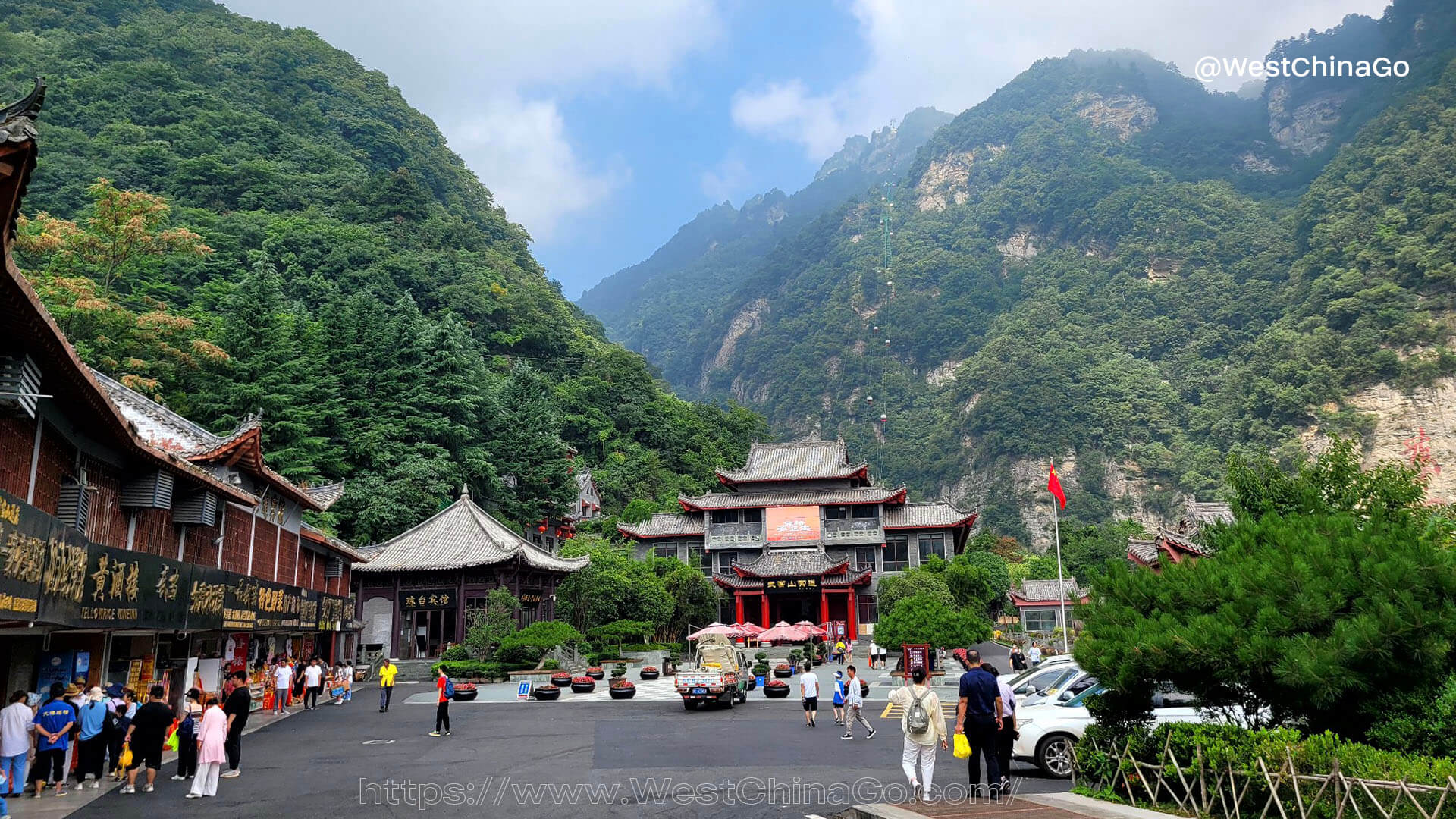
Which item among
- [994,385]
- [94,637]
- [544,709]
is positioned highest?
[994,385]

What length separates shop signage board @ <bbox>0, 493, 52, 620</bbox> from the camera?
8906mm

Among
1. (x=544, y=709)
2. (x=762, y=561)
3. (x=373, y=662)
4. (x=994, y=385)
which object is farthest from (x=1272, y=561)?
(x=994, y=385)

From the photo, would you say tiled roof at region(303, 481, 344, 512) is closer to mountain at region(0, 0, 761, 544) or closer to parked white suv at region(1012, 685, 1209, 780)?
mountain at region(0, 0, 761, 544)

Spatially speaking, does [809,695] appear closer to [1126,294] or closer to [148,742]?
[148,742]

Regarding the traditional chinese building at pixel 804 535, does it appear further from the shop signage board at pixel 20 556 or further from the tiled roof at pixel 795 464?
the shop signage board at pixel 20 556

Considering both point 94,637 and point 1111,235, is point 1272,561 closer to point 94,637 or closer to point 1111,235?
point 94,637

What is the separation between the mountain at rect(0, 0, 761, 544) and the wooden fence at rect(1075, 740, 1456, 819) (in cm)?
3586

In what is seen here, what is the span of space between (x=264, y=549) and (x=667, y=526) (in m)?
33.9

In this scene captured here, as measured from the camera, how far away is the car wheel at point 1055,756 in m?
12.0

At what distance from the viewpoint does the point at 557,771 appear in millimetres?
13023

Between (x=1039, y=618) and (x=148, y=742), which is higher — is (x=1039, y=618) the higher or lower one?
the lower one

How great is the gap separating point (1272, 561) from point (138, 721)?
46.0ft

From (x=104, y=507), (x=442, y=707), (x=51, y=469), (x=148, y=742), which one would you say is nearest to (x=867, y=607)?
(x=442, y=707)

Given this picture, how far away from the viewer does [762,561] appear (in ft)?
169
